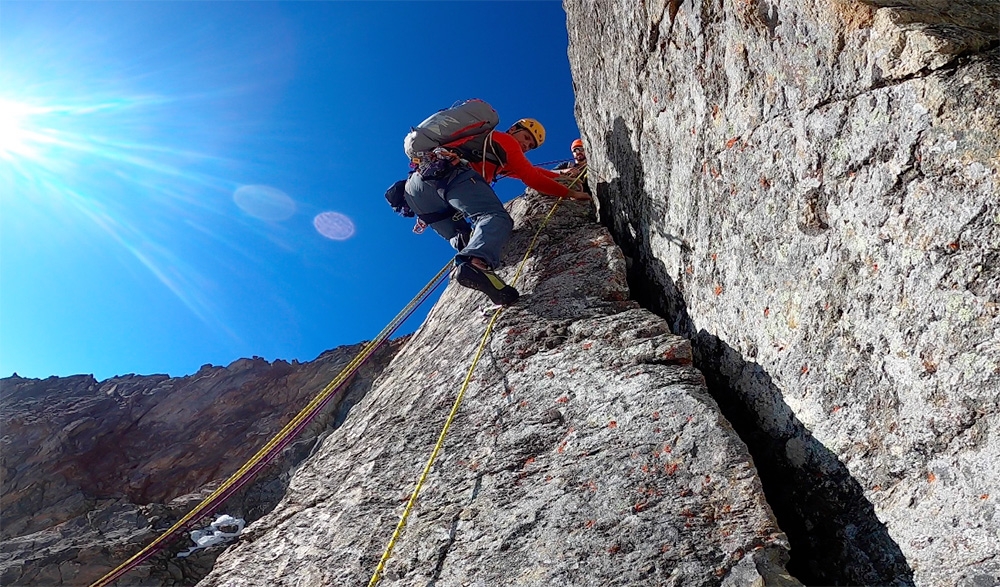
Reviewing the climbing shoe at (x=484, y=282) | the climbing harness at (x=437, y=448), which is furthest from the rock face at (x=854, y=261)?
the climbing harness at (x=437, y=448)

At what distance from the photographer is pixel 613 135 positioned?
6422mm

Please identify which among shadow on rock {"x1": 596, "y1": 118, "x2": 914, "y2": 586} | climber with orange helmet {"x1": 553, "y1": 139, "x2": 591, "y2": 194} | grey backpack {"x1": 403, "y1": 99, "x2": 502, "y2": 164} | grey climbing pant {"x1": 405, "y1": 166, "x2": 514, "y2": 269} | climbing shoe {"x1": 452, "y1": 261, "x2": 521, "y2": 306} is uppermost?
climber with orange helmet {"x1": 553, "y1": 139, "x2": 591, "y2": 194}

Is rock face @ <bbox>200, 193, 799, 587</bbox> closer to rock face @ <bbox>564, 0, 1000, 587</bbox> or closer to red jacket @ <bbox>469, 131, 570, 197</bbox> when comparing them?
rock face @ <bbox>564, 0, 1000, 587</bbox>

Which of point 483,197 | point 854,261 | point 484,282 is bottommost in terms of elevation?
point 854,261

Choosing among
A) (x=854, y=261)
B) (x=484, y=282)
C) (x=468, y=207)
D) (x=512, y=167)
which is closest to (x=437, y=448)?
(x=484, y=282)

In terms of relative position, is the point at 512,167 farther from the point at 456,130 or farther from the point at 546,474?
the point at 546,474

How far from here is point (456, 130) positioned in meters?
6.69

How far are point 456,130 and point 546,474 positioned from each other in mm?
4524

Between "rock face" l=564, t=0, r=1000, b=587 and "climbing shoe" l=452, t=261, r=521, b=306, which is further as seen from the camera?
"climbing shoe" l=452, t=261, r=521, b=306

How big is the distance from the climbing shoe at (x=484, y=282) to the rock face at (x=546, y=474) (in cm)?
18

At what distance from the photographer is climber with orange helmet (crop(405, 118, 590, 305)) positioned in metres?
5.46

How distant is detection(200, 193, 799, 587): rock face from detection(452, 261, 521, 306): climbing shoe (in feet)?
0.59

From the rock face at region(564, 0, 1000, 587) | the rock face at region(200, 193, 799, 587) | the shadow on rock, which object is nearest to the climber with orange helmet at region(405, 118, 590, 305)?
the rock face at region(200, 193, 799, 587)

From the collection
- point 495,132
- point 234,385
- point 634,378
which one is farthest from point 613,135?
point 234,385
